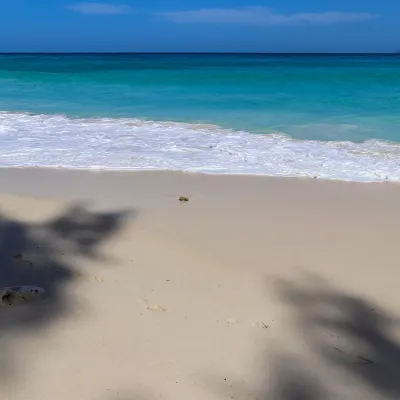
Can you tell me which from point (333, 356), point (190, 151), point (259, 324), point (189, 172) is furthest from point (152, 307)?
point (190, 151)

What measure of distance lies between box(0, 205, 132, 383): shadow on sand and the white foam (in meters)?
2.20

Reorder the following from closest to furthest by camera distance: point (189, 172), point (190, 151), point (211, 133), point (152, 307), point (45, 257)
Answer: point (152, 307) < point (45, 257) < point (189, 172) < point (190, 151) < point (211, 133)

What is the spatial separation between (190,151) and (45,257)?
417 cm

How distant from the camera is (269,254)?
142 inches

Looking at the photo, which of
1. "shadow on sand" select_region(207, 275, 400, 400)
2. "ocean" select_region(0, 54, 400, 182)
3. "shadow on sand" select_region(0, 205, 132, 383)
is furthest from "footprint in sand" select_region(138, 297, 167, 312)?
"ocean" select_region(0, 54, 400, 182)

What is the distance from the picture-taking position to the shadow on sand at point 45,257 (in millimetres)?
2615

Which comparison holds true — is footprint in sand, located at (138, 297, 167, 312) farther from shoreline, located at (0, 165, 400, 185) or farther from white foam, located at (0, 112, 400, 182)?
white foam, located at (0, 112, 400, 182)

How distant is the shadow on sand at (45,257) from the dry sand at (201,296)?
0.01m

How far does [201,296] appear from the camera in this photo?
3.00 m

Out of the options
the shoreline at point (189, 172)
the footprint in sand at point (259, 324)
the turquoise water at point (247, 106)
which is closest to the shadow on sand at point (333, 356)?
the footprint in sand at point (259, 324)

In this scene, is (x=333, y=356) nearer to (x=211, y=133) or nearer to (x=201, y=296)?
(x=201, y=296)

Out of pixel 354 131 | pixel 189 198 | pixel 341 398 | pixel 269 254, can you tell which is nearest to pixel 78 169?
pixel 189 198

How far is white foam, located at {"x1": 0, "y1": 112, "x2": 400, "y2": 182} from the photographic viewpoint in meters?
6.31

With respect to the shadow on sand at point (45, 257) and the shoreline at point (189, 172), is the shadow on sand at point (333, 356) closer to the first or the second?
the shadow on sand at point (45, 257)
